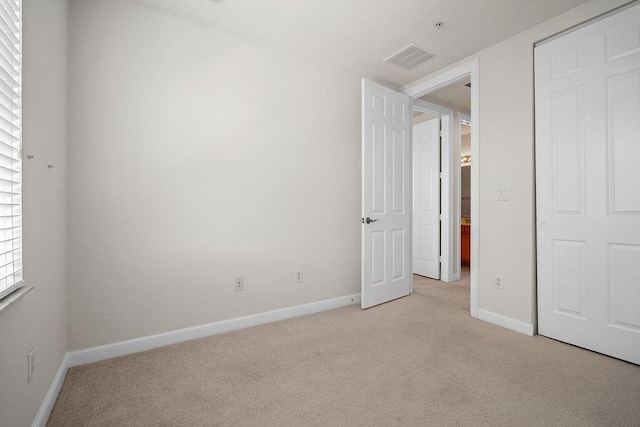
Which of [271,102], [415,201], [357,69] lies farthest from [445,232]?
[271,102]

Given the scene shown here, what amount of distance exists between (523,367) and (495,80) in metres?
2.45

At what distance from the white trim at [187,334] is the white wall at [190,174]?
0.06 meters

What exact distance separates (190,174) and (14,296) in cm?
144

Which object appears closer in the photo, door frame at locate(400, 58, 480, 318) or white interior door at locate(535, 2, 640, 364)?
white interior door at locate(535, 2, 640, 364)

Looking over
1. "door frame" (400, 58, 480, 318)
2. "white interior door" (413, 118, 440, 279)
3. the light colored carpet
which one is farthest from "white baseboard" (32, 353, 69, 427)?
"white interior door" (413, 118, 440, 279)

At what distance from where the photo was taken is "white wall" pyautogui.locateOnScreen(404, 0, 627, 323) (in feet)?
8.32

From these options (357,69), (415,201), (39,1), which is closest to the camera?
(39,1)

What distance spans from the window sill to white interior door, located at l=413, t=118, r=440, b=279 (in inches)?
173

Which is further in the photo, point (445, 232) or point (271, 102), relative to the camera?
point (445, 232)

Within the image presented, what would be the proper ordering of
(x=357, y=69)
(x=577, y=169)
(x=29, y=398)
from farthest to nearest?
(x=357, y=69)
(x=577, y=169)
(x=29, y=398)

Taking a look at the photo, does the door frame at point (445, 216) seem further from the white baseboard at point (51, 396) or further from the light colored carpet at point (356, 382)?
the white baseboard at point (51, 396)

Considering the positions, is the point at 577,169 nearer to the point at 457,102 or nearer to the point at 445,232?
the point at 445,232

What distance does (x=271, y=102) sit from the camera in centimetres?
280

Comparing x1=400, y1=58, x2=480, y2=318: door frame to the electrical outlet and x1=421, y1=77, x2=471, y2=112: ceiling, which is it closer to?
x1=421, y1=77, x2=471, y2=112: ceiling
